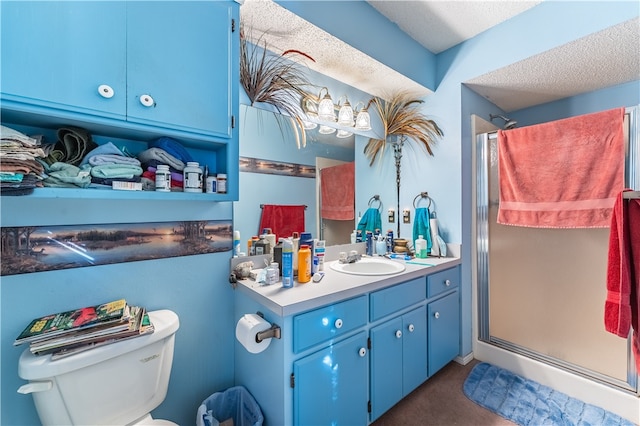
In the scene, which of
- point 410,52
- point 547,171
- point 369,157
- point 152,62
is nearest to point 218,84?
point 152,62

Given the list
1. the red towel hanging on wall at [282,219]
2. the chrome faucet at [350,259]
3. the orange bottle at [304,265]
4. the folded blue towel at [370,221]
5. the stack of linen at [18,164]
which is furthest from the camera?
the folded blue towel at [370,221]

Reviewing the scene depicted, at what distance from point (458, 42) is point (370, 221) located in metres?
1.54

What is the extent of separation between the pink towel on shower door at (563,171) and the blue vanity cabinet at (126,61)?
1.93 m

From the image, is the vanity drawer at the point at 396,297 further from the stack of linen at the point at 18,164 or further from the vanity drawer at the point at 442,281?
the stack of linen at the point at 18,164

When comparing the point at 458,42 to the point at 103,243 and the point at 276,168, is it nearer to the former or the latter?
the point at 276,168

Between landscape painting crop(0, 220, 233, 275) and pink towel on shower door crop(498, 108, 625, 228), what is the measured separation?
1973 millimetres

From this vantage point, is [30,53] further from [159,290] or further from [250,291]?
[250,291]

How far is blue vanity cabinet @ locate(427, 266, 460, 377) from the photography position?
66.8 inches

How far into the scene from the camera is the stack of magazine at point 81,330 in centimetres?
84

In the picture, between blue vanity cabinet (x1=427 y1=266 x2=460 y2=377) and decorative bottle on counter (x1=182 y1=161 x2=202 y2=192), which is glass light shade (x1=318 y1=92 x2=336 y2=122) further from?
blue vanity cabinet (x1=427 y1=266 x2=460 y2=377)

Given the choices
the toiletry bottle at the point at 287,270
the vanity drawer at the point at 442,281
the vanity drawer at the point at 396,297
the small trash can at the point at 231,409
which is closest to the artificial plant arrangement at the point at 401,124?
the vanity drawer at the point at 442,281

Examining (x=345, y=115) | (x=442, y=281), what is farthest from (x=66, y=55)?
(x=442, y=281)

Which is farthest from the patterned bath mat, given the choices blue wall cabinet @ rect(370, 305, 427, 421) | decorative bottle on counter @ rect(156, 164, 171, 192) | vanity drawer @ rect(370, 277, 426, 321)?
decorative bottle on counter @ rect(156, 164, 171, 192)

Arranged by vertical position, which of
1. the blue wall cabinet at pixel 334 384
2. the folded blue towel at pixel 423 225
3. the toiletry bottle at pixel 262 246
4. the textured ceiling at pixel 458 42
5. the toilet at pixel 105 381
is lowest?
the blue wall cabinet at pixel 334 384
